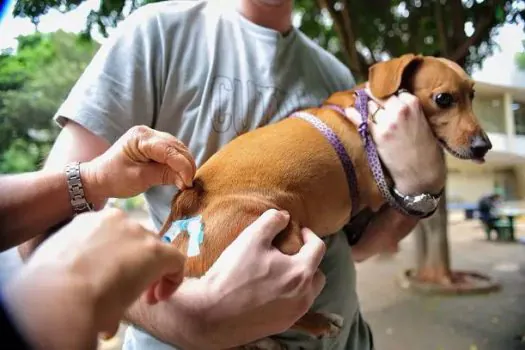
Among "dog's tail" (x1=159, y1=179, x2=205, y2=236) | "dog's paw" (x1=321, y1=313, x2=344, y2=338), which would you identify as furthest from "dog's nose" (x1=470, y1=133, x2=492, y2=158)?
"dog's tail" (x1=159, y1=179, x2=205, y2=236)

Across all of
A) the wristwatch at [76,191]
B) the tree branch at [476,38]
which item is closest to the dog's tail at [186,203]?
the wristwatch at [76,191]

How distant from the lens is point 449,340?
1.08m

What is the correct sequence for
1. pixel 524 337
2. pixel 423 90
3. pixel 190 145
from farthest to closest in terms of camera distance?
pixel 524 337
pixel 423 90
pixel 190 145

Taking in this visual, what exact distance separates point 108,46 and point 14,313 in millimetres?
542

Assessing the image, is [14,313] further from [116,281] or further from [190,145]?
[190,145]

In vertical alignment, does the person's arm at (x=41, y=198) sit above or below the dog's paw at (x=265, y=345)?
above

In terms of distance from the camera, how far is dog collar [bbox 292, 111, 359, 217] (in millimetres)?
789

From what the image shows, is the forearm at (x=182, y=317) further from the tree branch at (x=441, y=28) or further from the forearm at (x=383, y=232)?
the tree branch at (x=441, y=28)

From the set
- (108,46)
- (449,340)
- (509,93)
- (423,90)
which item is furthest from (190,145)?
(449,340)

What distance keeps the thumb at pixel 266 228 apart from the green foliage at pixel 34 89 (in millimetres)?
283

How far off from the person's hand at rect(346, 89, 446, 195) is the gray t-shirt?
0.16 meters

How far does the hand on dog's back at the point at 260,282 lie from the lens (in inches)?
19.9

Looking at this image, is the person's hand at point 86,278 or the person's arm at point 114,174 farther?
the person's arm at point 114,174

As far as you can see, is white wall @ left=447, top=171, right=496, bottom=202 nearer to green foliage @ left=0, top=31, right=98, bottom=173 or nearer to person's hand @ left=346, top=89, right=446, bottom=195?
person's hand @ left=346, top=89, right=446, bottom=195
